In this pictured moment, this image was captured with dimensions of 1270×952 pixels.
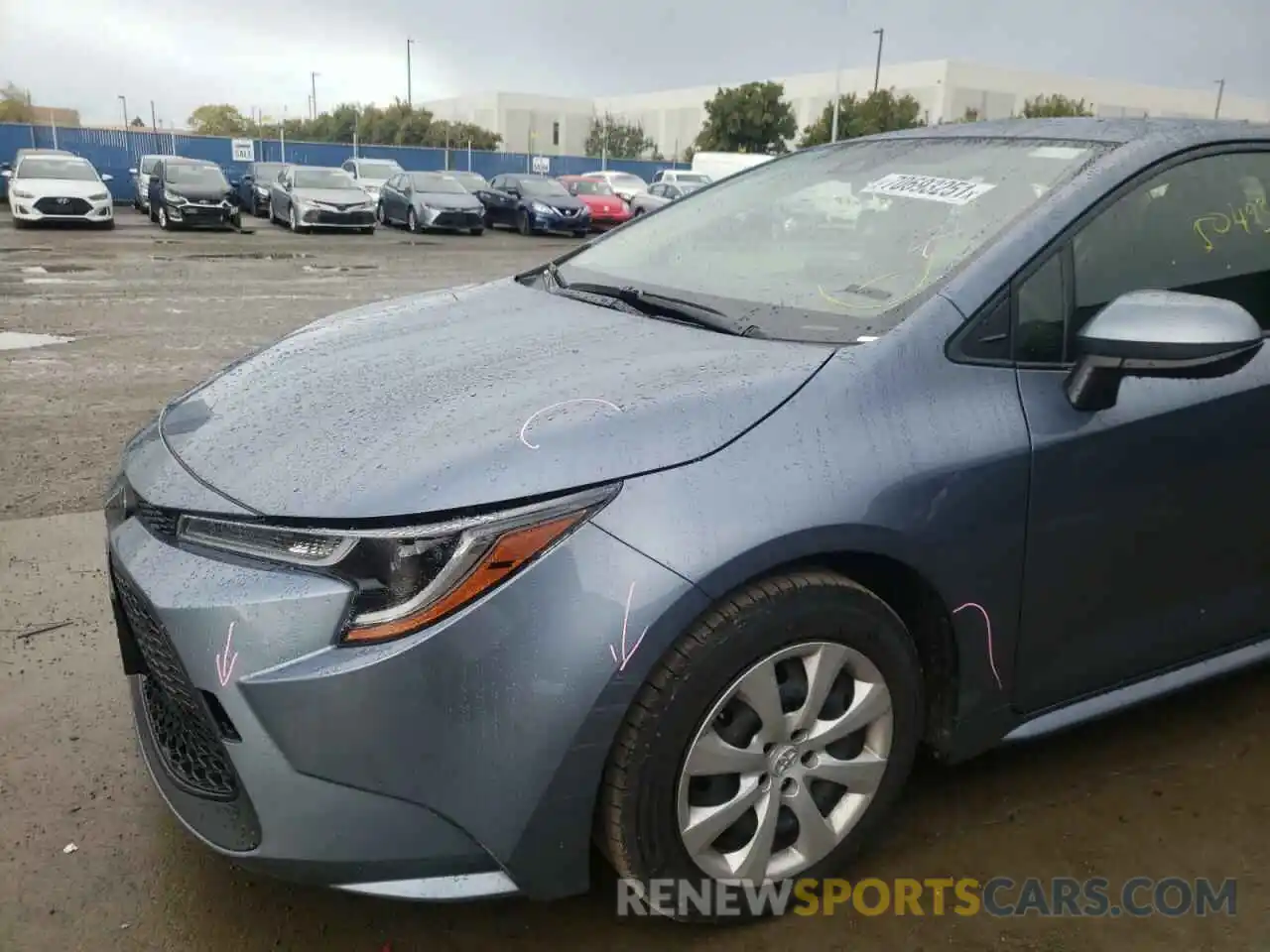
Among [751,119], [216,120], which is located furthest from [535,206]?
[216,120]

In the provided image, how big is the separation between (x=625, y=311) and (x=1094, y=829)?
1.69m

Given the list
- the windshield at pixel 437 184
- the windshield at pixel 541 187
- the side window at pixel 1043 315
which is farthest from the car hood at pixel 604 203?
the side window at pixel 1043 315

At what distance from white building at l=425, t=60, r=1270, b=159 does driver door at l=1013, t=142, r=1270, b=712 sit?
203 ft

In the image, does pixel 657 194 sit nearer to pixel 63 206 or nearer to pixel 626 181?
pixel 626 181

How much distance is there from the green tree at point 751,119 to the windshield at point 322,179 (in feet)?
137

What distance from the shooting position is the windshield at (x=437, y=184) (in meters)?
24.3

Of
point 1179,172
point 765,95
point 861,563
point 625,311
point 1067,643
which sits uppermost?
point 765,95

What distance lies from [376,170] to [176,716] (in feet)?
95.8

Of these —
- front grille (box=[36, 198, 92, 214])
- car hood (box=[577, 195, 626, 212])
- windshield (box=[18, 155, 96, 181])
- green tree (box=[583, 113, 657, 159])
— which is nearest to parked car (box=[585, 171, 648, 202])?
car hood (box=[577, 195, 626, 212])

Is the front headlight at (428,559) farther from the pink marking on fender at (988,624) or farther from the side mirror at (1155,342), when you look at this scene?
the side mirror at (1155,342)

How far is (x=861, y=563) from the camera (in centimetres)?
208

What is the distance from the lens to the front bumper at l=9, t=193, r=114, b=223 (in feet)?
63.9

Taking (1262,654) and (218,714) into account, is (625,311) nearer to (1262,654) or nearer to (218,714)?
(218,714)

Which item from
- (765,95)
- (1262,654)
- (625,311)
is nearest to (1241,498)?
(1262,654)
